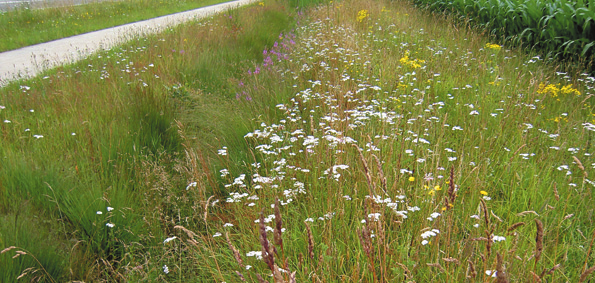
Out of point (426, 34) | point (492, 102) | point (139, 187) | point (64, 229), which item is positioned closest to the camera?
point (64, 229)

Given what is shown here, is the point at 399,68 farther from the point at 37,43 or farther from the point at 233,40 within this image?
the point at 37,43

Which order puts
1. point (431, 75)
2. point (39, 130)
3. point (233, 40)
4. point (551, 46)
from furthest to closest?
point (233, 40), point (551, 46), point (431, 75), point (39, 130)

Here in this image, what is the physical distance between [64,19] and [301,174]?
11.7 meters

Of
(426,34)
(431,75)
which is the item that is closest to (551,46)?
(426,34)

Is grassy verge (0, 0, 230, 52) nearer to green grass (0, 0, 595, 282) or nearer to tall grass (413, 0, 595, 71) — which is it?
green grass (0, 0, 595, 282)

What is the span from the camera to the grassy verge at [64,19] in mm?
9031

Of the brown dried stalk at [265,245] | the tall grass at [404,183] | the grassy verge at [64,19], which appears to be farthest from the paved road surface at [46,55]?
the brown dried stalk at [265,245]

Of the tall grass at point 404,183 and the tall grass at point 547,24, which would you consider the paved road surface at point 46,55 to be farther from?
the tall grass at point 547,24

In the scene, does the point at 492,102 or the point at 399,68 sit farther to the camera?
the point at 399,68

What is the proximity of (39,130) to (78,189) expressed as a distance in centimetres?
134

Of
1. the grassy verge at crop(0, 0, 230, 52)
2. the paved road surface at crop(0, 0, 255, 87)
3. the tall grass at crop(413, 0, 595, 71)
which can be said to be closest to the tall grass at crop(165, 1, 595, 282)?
the tall grass at crop(413, 0, 595, 71)

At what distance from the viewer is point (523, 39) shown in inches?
278

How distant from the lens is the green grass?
1.92 metres

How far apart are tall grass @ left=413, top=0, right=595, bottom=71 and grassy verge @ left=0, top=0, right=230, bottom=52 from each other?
1011 centimetres
